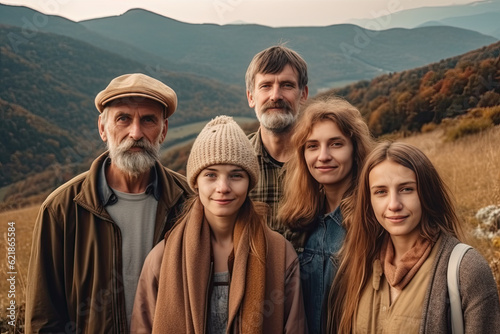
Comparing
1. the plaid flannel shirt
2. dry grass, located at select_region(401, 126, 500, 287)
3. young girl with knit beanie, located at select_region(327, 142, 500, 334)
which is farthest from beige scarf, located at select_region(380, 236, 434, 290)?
dry grass, located at select_region(401, 126, 500, 287)

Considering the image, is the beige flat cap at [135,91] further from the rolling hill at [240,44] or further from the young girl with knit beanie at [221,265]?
the rolling hill at [240,44]

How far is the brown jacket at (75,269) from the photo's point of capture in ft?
9.52

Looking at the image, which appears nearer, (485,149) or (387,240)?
(387,240)

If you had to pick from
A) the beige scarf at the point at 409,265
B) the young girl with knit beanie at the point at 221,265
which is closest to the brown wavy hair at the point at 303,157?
the young girl with knit beanie at the point at 221,265

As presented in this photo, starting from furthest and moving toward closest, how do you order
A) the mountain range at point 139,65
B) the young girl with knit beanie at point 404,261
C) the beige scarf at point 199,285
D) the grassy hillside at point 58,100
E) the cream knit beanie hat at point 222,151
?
the mountain range at point 139,65 → the grassy hillside at point 58,100 → the cream knit beanie hat at point 222,151 → the beige scarf at point 199,285 → the young girl with knit beanie at point 404,261

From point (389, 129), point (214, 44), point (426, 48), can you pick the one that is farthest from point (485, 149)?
point (214, 44)

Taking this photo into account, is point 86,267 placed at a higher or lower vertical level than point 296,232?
lower

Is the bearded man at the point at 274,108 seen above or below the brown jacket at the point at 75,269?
above

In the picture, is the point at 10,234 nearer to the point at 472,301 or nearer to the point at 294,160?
the point at 294,160

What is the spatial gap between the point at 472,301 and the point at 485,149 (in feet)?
32.6

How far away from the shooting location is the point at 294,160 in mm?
3295

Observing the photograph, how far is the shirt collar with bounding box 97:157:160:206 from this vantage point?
3053 millimetres

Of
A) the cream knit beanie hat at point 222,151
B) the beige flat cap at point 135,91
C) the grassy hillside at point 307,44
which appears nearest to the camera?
the cream knit beanie hat at point 222,151

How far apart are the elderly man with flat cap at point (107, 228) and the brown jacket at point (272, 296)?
35cm
